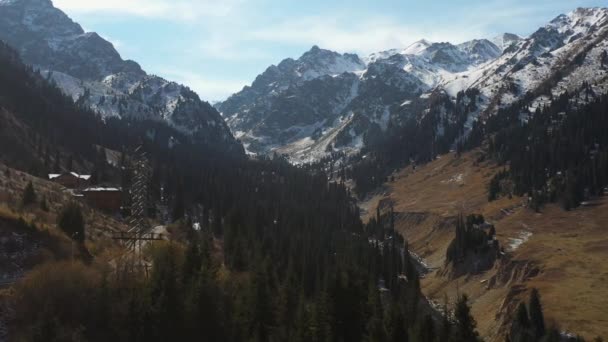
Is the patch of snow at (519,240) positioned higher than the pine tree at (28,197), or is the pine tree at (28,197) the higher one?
the pine tree at (28,197)

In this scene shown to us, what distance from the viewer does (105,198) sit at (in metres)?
131

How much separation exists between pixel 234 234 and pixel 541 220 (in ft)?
359

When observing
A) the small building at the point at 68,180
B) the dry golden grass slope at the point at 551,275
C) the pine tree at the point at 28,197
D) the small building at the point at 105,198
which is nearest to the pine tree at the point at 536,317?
the dry golden grass slope at the point at 551,275

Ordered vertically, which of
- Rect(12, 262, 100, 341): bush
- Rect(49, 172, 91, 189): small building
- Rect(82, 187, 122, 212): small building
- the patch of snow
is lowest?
the patch of snow

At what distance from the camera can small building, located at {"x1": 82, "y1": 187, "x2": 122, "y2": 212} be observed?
424 feet

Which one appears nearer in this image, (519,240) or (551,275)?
(551,275)

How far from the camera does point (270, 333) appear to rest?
80.3m

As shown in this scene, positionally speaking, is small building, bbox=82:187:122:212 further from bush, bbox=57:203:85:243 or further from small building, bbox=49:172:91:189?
bush, bbox=57:203:85:243

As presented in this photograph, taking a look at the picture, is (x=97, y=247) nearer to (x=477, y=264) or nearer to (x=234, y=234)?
(x=234, y=234)

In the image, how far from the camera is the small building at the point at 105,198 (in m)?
129

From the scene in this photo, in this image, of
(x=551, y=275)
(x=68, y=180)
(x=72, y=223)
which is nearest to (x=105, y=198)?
(x=68, y=180)

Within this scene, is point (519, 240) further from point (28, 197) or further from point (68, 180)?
point (28, 197)

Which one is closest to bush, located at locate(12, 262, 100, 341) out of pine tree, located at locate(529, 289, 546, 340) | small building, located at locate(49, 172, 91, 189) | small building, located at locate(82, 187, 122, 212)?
small building, located at locate(82, 187, 122, 212)

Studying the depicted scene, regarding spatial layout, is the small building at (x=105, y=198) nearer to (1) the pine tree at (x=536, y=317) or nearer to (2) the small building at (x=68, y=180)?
(2) the small building at (x=68, y=180)
